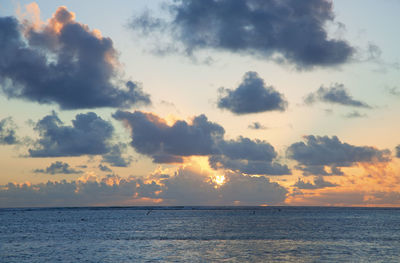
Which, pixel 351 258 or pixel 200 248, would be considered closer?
pixel 351 258

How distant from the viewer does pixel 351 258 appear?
73812 mm

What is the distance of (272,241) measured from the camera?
334ft

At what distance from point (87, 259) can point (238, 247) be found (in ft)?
105

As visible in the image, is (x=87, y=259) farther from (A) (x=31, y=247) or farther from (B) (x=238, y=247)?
(B) (x=238, y=247)

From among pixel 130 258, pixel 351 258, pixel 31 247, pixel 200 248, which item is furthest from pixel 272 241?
pixel 31 247

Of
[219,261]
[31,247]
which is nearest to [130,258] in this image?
[219,261]

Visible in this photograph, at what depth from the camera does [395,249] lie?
86625 mm

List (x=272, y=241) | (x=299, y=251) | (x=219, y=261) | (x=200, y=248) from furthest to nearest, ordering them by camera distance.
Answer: (x=272, y=241) < (x=200, y=248) < (x=299, y=251) < (x=219, y=261)

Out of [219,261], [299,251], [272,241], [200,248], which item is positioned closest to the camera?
[219,261]

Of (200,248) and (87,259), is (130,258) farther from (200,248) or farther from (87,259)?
(200,248)

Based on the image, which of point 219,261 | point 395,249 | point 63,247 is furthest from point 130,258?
point 395,249

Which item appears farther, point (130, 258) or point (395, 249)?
point (395, 249)

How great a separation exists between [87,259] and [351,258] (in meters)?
45.8

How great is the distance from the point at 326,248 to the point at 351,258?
14.2 meters
